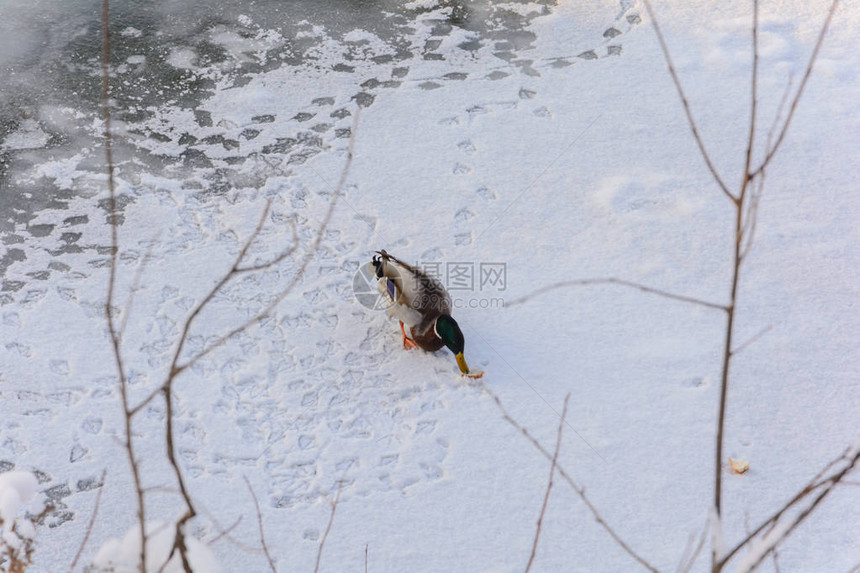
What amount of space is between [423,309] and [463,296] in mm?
490

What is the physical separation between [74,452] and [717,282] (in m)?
2.97

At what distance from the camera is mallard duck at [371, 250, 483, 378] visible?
3543 millimetres

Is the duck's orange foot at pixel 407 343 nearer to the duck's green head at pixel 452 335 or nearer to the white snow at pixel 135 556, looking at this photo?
the duck's green head at pixel 452 335

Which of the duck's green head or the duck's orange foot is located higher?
the duck's green head

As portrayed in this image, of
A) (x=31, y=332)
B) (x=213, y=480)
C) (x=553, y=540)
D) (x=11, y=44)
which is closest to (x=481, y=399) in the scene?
(x=553, y=540)

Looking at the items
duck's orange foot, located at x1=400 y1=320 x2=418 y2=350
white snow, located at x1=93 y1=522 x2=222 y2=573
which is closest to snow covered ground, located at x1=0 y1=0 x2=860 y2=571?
duck's orange foot, located at x1=400 y1=320 x2=418 y2=350

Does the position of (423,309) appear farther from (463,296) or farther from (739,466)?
(739,466)

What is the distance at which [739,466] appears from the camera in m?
3.18

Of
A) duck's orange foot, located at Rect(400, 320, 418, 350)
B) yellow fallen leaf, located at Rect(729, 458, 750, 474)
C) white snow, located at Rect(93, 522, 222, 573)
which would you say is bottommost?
duck's orange foot, located at Rect(400, 320, 418, 350)

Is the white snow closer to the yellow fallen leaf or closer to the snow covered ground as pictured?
the snow covered ground

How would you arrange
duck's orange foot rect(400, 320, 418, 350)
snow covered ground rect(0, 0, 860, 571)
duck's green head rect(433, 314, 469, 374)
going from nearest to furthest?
snow covered ground rect(0, 0, 860, 571), duck's green head rect(433, 314, 469, 374), duck's orange foot rect(400, 320, 418, 350)

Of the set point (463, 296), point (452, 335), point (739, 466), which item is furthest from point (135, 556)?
point (463, 296)

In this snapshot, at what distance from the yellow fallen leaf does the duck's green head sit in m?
1.12

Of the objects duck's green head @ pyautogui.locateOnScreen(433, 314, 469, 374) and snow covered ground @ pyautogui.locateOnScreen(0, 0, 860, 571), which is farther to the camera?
duck's green head @ pyautogui.locateOnScreen(433, 314, 469, 374)
